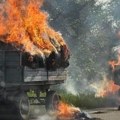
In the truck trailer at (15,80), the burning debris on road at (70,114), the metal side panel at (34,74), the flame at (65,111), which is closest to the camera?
the truck trailer at (15,80)

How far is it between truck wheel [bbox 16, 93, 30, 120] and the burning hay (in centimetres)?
127

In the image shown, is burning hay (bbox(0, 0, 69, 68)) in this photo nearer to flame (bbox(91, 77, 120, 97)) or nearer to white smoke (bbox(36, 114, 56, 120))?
white smoke (bbox(36, 114, 56, 120))

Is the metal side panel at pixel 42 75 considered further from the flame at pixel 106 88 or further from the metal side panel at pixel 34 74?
the flame at pixel 106 88

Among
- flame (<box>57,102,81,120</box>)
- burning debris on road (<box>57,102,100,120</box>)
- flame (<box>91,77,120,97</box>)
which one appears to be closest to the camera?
burning debris on road (<box>57,102,100,120</box>)

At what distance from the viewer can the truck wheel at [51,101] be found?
1881 centimetres

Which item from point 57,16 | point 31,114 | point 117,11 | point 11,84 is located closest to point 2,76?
point 11,84

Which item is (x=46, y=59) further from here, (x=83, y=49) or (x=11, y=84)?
(x=83, y=49)

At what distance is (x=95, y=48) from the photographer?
34094 millimetres

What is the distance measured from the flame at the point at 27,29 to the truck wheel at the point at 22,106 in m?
1.54

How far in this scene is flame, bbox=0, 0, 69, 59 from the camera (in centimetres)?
1606

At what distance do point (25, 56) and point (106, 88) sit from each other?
44.1 feet

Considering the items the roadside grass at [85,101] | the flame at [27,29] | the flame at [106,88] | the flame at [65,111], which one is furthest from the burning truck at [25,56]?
the flame at [106,88]

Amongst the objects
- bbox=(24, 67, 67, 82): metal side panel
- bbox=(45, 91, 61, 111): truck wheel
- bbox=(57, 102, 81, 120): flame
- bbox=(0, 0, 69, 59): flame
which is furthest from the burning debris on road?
bbox=(0, 0, 69, 59): flame

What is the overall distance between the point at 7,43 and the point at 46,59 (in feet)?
7.11
